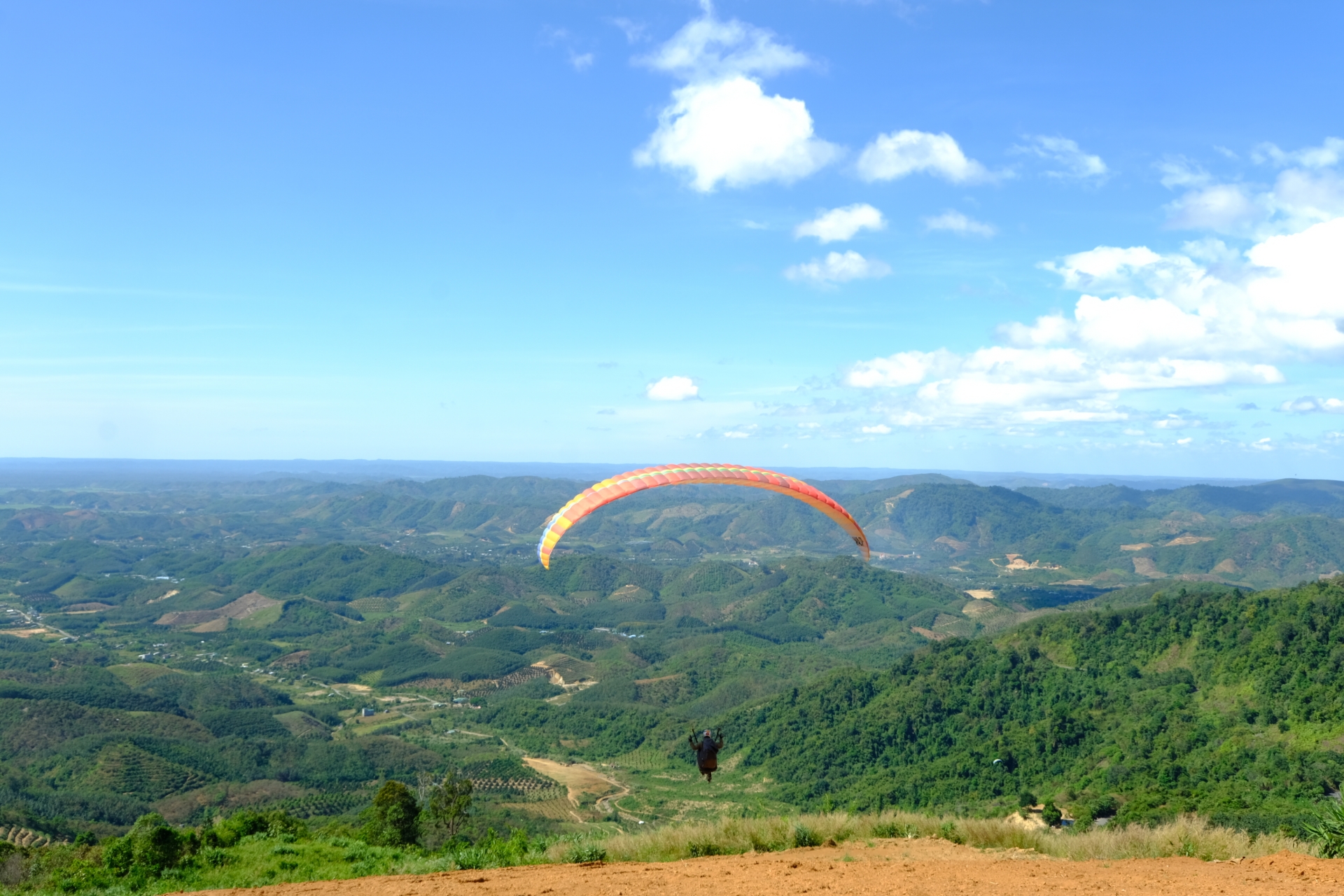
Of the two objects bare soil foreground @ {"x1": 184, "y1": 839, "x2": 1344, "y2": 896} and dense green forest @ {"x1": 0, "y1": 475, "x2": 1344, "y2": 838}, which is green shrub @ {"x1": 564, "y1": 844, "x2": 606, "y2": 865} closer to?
bare soil foreground @ {"x1": 184, "y1": 839, "x2": 1344, "y2": 896}

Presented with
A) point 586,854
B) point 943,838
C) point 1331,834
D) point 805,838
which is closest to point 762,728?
point 943,838

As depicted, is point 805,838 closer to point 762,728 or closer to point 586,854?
point 586,854

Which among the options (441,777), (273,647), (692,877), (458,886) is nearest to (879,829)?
(692,877)

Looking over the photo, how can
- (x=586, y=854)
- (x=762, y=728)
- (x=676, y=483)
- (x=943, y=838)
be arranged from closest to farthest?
(x=586, y=854), (x=943, y=838), (x=676, y=483), (x=762, y=728)

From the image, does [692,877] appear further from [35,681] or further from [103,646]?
[103,646]

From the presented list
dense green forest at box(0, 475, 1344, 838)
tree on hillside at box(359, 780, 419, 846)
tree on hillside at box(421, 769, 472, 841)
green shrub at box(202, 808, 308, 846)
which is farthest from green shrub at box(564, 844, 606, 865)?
tree on hillside at box(421, 769, 472, 841)

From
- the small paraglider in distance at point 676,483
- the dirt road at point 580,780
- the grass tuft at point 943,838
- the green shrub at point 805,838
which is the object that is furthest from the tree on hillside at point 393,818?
the dirt road at point 580,780
